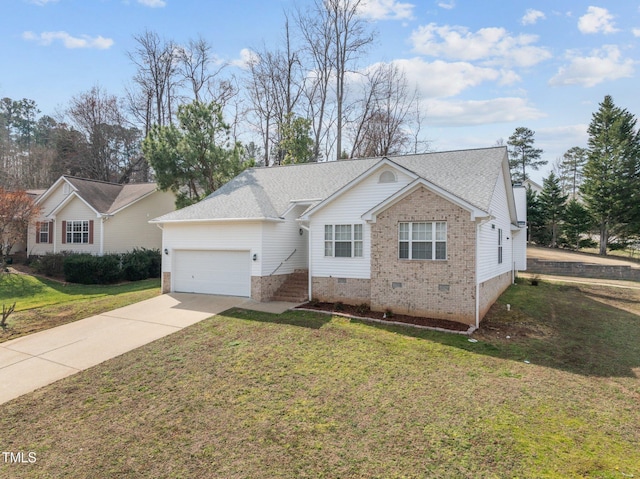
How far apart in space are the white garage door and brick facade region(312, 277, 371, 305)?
291 cm

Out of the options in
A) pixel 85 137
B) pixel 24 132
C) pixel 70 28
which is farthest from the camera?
pixel 24 132

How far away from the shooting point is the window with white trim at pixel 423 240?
10.9 meters

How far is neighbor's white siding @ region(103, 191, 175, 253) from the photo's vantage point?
72.5 ft

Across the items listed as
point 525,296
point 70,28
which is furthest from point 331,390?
point 70,28

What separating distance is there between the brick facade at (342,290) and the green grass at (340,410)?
2883 millimetres

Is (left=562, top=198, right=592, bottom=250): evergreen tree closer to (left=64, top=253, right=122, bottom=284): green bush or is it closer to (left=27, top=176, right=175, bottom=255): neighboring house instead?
(left=27, top=176, right=175, bottom=255): neighboring house

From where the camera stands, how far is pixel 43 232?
77.8 feet

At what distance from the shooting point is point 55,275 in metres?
20.3

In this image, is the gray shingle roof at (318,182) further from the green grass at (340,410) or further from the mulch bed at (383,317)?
the green grass at (340,410)

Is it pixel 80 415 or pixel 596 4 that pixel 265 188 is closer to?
pixel 80 415

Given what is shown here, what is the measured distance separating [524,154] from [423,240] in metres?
45.8

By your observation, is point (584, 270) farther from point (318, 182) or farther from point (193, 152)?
point (193, 152)

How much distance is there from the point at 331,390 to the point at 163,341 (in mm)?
5156

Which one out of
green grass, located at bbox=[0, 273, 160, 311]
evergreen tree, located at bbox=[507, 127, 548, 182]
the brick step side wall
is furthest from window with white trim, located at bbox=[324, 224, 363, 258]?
evergreen tree, located at bbox=[507, 127, 548, 182]
